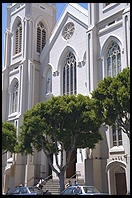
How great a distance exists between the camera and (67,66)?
3303cm

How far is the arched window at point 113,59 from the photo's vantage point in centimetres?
2664

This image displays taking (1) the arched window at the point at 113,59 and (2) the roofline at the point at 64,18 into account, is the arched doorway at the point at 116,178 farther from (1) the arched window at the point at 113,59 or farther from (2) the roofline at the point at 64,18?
(2) the roofline at the point at 64,18

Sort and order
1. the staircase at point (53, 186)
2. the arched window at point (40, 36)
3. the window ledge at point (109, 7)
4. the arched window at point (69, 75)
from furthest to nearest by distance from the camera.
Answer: the arched window at point (40, 36)
the arched window at point (69, 75)
the window ledge at point (109, 7)
the staircase at point (53, 186)

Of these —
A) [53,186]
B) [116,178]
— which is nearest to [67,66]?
[53,186]

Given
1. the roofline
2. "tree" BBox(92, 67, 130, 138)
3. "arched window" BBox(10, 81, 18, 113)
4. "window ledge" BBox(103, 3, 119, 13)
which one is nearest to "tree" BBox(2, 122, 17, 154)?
"arched window" BBox(10, 81, 18, 113)

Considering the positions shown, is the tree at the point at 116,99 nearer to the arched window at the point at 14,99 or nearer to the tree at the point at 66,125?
Answer: the tree at the point at 66,125

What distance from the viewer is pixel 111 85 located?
19750 millimetres

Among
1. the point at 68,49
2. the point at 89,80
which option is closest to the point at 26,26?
the point at 68,49

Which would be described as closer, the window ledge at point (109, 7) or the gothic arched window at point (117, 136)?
the gothic arched window at point (117, 136)

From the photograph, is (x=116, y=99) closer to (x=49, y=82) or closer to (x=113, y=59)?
(x=113, y=59)

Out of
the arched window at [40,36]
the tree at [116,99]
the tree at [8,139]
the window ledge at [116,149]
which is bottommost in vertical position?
the window ledge at [116,149]

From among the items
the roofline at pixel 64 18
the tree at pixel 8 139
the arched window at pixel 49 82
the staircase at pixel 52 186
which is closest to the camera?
the staircase at pixel 52 186

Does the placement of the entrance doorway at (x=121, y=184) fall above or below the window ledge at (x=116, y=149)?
below

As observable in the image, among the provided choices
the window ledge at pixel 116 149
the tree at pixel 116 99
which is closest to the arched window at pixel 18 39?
the window ledge at pixel 116 149
